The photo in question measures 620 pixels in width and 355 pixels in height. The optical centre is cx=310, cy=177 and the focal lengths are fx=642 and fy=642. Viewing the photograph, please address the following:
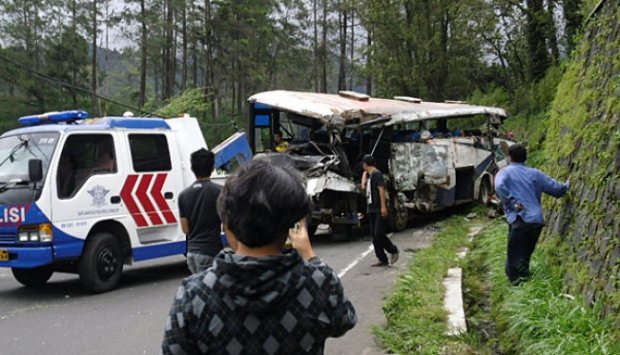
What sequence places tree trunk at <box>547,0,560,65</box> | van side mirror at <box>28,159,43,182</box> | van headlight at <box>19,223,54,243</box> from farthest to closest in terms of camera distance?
tree trunk at <box>547,0,560,65</box>, van headlight at <box>19,223,54,243</box>, van side mirror at <box>28,159,43,182</box>

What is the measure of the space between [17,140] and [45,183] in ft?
3.05

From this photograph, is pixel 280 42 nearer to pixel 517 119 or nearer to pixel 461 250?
pixel 517 119

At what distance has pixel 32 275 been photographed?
9.09 meters

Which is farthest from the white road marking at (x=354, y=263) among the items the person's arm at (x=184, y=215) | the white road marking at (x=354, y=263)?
the person's arm at (x=184, y=215)

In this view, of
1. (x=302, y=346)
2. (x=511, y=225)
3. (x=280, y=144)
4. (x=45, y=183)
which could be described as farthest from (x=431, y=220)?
(x=302, y=346)

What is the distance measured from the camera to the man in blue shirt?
686 centimetres

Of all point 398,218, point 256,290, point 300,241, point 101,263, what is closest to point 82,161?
point 101,263

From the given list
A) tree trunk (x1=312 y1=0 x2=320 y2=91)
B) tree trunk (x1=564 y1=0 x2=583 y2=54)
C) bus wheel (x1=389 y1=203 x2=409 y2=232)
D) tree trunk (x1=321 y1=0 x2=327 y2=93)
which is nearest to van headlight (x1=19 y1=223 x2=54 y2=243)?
bus wheel (x1=389 y1=203 x2=409 y2=232)

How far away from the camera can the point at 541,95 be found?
2002 cm

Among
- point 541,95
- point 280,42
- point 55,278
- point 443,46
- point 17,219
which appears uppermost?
point 280,42

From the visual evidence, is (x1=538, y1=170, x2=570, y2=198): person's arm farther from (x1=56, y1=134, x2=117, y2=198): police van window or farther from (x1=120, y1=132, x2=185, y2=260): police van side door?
(x1=56, y1=134, x2=117, y2=198): police van window

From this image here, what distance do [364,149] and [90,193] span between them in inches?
280

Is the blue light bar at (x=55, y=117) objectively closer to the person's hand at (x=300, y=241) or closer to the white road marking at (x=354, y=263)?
the white road marking at (x=354, y=263)

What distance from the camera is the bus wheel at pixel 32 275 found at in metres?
9.01
